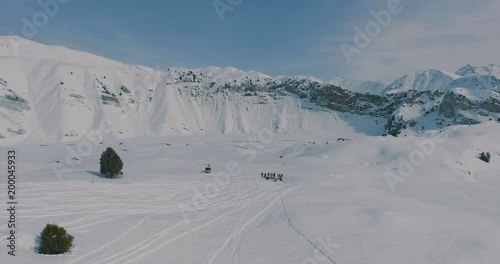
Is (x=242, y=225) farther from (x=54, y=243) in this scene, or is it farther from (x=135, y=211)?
(x=54, y=243)

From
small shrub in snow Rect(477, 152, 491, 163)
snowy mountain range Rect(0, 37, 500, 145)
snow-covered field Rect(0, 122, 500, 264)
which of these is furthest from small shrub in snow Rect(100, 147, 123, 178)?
snowy mountain range Rect(0, 37, 500, 145)

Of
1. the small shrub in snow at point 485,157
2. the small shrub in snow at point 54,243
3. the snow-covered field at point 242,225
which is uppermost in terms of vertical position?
the small shrub in snow at point 54,243

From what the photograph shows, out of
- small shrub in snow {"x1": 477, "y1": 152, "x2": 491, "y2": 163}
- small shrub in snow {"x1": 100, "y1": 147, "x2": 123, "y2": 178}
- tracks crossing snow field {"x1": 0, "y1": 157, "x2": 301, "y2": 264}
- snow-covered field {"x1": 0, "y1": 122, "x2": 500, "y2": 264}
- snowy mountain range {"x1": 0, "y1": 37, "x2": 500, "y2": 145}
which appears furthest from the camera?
snowy mountain range {"x1": 0, "y1": 37, "x2": 500, "y2": 145}

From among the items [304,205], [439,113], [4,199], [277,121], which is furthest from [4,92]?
[439,113]

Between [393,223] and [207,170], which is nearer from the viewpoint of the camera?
[393,223]

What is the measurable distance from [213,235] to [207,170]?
37347 millimetres

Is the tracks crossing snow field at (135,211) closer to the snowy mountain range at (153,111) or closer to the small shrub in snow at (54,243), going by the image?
the small shrub in snow at (54,243)

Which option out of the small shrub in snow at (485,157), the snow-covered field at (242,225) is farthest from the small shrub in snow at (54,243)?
the small shrub in snow at (485,157)

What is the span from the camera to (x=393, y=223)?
1820 cm

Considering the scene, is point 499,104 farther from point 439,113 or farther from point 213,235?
point 213,235

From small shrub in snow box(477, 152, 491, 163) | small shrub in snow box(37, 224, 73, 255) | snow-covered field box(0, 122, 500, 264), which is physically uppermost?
small shrub in snow box(37, 224, 73, 255)

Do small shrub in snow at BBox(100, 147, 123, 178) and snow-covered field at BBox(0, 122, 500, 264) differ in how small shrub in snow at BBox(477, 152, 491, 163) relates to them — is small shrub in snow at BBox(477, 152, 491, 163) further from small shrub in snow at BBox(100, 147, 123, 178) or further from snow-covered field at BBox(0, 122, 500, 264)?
small shrub in snow at BBox(100, 147, 123, 178)

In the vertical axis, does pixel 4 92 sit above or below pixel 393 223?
above

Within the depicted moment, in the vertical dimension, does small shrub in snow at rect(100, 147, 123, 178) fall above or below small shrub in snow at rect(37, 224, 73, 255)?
below
